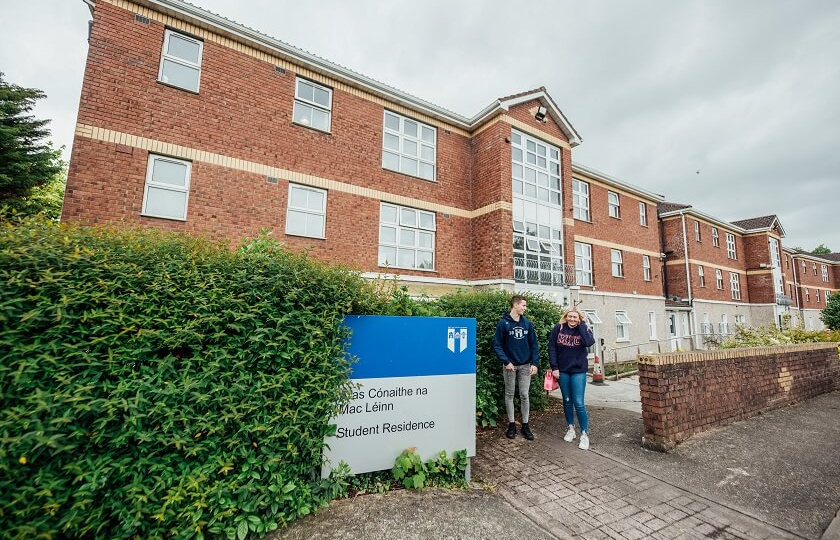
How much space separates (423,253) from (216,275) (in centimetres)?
940

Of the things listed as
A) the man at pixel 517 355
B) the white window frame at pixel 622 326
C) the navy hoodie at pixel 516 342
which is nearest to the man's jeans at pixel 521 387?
the man at pixel 517 355

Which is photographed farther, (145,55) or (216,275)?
(145,55)

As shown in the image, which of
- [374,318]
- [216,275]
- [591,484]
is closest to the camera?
[216,275]

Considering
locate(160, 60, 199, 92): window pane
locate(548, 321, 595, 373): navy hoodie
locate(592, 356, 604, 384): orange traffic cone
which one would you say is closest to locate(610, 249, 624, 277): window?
locate(592, 356, 604, 384): orange traffic cone

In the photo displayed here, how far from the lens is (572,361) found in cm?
495

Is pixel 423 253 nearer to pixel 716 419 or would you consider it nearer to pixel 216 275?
pixel 716 419

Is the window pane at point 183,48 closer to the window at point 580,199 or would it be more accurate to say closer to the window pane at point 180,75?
the window pane at point 180,75

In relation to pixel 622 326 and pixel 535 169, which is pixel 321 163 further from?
pixel 622 326

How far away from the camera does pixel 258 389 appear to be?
261cm

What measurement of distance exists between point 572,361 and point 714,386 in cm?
251

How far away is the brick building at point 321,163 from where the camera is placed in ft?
25.8

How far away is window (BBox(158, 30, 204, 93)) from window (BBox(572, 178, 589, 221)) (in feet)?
51.1

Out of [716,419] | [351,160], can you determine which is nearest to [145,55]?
[351,160]

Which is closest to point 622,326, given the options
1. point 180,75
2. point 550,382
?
point 550,382
